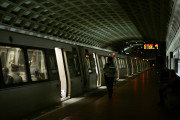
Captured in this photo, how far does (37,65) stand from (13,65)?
1528mm

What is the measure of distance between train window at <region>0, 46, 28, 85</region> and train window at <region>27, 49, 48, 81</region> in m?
0.50

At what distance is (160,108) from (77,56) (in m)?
6.27

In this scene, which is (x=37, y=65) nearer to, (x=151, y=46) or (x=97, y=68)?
(x=97, y=68)

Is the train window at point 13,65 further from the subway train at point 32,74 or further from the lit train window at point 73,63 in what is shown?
the lit train window at point 73,63

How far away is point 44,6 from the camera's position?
2442 cm

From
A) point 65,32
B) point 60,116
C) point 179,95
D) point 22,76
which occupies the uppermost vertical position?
point 65,32

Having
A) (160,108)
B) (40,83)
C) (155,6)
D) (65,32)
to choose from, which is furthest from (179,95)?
(65,32)

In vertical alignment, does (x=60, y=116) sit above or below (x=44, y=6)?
below

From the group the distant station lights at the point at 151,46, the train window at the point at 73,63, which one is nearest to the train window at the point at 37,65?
the train window at the point at 73,63

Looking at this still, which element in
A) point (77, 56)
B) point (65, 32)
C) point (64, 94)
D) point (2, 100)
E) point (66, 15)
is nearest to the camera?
point (2, 100)

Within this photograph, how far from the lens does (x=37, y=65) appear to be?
897 centimetres

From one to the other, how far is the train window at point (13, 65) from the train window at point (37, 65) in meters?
0.50

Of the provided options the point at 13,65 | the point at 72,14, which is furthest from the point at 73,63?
the point at 72,14

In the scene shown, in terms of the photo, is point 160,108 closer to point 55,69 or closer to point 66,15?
point 55,69
